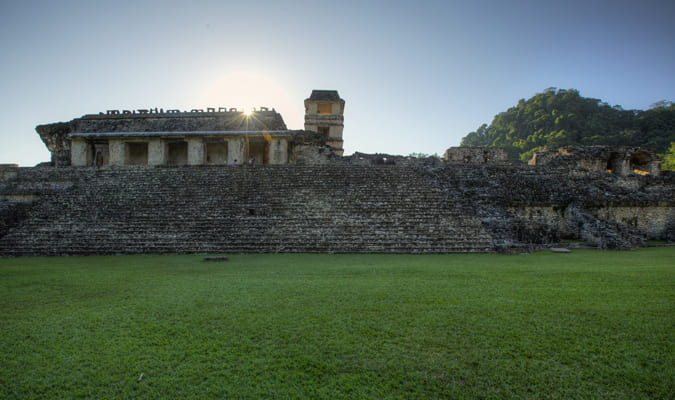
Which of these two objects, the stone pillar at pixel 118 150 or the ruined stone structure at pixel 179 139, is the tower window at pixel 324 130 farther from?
the stone pillar at pixel 118 150

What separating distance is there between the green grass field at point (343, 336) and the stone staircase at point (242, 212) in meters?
3.55

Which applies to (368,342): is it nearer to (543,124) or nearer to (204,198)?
(204,198)

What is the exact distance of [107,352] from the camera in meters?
2.63

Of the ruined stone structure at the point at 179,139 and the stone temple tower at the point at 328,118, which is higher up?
the stone temple tower at the point at 328,118

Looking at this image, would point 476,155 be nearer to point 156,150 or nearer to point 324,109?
point 324,109

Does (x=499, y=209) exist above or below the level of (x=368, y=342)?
above

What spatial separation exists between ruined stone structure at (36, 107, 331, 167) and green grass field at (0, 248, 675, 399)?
1312 centimetres

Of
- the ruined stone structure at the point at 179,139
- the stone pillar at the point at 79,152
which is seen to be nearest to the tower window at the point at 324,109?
the ruined stone structure at the point at 179,139

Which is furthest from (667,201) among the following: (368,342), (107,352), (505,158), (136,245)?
(136,245)

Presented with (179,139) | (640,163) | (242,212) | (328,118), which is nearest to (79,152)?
(179,139)

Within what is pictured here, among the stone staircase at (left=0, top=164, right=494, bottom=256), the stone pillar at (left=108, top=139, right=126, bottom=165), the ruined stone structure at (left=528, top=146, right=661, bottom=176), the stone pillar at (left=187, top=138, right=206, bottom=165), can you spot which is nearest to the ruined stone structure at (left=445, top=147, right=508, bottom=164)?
the ruined stone structure at (left=528, top=146, right=661, bottom=176)

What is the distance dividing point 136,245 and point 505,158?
16.5 m

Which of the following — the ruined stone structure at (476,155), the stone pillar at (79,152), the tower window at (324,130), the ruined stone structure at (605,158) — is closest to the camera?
the ruined stone structure at (605,158)

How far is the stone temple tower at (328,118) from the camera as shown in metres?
26.4
